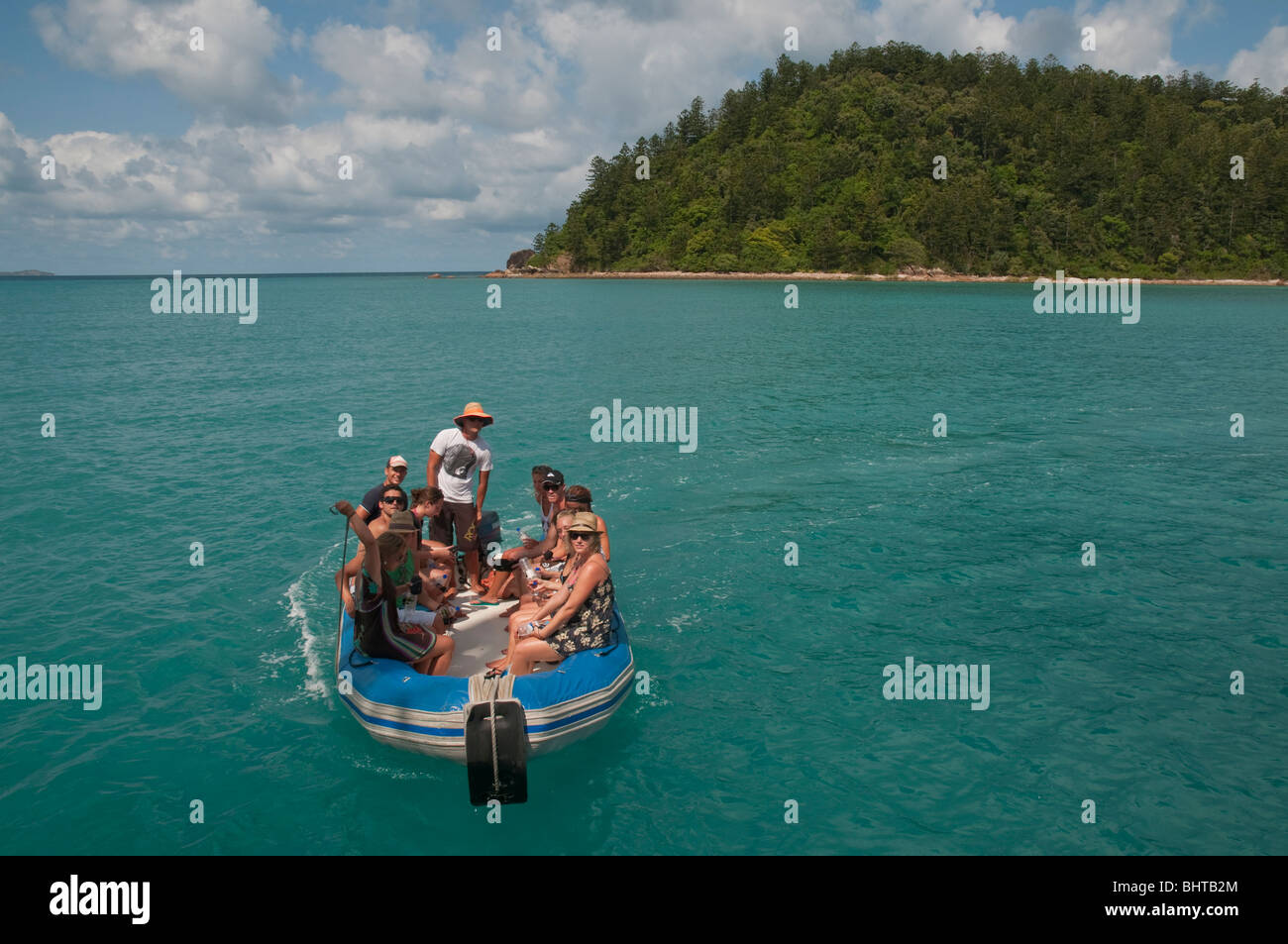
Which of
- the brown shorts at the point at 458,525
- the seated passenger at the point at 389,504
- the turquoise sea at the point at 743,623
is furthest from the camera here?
the brown shorts at the point at 458,525

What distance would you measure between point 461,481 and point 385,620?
3141mm

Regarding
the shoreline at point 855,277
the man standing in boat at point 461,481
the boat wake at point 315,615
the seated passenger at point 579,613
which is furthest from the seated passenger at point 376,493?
the shoreline at point 855,277

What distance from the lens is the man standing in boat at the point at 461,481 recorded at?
10773 mm

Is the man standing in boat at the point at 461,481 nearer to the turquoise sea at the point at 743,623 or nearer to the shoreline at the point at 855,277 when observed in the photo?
the turquoise sea at the point at 743,623

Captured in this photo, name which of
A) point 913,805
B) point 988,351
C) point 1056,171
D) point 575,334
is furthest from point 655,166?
point 913,805

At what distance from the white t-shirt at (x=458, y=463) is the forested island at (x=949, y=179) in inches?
5300

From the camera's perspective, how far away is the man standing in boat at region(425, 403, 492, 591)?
10773mm

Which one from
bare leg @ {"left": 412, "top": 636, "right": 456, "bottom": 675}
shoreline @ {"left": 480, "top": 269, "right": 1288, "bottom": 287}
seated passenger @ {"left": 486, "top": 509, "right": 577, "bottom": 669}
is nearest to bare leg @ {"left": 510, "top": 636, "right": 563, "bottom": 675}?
seated passenger @ {"left": 486, "top": 509, "right": 577, "bottom": 669}

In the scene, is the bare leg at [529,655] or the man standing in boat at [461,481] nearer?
the bare leg at [529,655]

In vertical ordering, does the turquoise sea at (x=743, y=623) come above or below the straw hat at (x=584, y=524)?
below

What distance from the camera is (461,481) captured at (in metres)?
11.0

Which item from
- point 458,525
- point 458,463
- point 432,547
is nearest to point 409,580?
point 432,547

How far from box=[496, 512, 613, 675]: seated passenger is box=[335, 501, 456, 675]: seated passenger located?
0.97 meters
